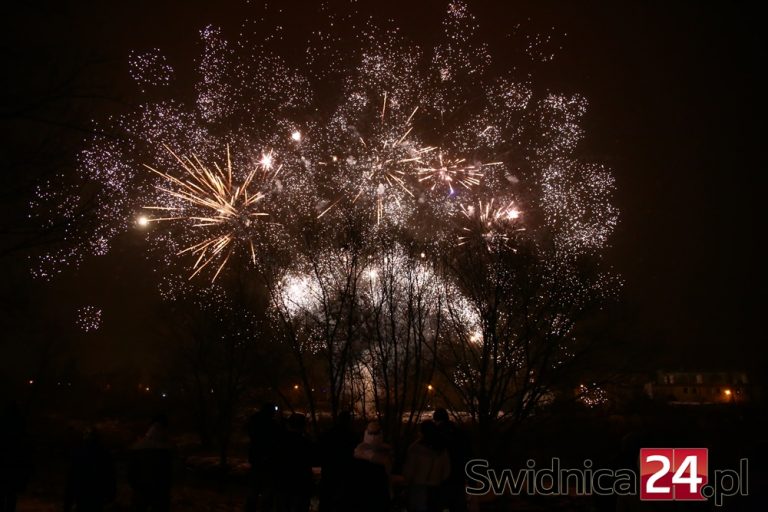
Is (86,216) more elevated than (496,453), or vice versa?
(86,216)

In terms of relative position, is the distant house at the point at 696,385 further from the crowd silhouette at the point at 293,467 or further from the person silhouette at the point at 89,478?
the person silhouette at the point at 89,478

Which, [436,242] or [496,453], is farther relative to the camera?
[436,242]

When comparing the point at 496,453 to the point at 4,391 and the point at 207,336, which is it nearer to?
the point at 207,336

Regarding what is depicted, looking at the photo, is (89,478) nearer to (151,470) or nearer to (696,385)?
(151,470)

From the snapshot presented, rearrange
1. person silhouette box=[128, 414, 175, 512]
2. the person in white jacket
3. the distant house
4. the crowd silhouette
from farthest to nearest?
1. the distant house
2. person silhouette box=[128, 414, 175, 512]
3. the person in white jacket
4. the crowd silhouette

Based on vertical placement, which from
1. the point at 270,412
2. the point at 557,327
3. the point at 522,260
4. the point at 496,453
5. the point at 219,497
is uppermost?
the point at 522,260

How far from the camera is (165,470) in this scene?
7.64 m

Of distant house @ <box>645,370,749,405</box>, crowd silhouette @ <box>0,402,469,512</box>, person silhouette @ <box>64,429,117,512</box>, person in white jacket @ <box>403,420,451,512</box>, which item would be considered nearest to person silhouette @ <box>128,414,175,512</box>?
crowd silhouette @ <box>0,402,469,512</box>

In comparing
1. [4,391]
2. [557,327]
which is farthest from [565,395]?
[4,391]

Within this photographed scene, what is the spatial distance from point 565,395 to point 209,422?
56.4 ft

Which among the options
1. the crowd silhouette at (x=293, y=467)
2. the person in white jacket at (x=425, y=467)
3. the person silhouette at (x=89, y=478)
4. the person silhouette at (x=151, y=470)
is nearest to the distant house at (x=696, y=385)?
the crowd silhouette at (x=293, y=467)

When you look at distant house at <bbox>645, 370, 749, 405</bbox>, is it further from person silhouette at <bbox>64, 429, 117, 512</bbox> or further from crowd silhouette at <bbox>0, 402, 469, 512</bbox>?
person silhouette at <bbox>64, 429, 117, 512</bbox>

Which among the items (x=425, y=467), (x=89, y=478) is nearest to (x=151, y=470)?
(x=89, y=478)

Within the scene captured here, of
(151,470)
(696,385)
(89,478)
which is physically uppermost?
(696,385)
